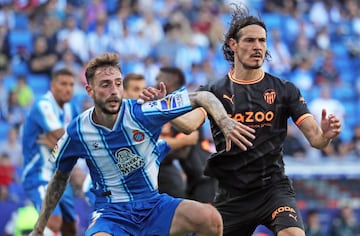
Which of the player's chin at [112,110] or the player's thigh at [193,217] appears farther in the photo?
the player's chin at [112,110]

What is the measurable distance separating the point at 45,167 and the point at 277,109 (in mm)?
3351

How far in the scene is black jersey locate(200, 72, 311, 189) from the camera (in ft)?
26.0

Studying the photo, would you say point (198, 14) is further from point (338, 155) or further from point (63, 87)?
point (63, 87)

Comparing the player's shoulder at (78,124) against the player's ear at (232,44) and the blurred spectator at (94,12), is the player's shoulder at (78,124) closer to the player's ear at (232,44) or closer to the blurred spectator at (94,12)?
the player's ear at (232,44)

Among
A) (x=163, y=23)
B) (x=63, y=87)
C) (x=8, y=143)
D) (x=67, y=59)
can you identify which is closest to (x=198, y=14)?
(x=163, y=23)

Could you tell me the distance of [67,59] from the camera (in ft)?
58.1

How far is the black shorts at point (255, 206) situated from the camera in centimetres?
782

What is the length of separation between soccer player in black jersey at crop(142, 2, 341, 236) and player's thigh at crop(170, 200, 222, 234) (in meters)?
0.82

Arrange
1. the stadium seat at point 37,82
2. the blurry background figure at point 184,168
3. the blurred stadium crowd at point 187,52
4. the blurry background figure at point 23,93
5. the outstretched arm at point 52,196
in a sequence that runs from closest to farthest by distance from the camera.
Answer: the outstretched arm at point 52,196 → the blurry background figure at point 184,168 → the blurred stadium crowd at point 187,52 → the blurry background figure at point 23,93 → the stadium seat at point 37,82

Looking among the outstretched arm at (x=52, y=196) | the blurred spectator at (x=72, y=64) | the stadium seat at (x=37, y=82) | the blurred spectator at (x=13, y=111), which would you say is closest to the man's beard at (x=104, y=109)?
the outstretched arm at (x=52, y=196)

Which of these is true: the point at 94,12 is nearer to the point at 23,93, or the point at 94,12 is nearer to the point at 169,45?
the point at 169,45

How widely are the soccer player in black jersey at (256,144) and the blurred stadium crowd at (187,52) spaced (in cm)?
706

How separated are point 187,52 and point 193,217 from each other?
490 inches

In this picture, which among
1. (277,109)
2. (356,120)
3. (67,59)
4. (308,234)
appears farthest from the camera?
(356,120)
